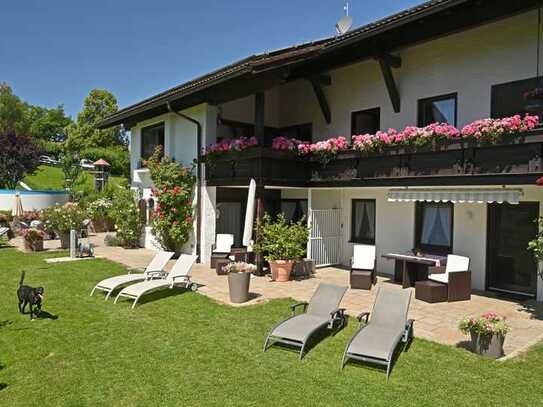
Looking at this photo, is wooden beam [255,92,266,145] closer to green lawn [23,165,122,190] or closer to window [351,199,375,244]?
window [351,199,375,244]

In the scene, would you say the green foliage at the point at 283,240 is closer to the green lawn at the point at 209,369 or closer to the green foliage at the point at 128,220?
the green lawn at the point at 209,369

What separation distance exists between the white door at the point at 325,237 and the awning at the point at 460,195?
Answer: 13.9ft

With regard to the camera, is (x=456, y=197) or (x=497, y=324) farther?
(x=456, y=197)

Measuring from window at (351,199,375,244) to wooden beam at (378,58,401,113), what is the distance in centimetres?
434

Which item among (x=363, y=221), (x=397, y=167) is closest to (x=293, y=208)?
(x=363, y=221)

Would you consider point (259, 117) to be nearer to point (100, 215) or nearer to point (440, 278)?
point (440, 278)

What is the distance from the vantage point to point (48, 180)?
57688 mm

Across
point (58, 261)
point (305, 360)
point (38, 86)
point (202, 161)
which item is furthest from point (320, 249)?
point (38, 86)

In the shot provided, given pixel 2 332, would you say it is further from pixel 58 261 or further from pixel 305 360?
pixel 58 261

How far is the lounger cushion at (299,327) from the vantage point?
27.6 feet

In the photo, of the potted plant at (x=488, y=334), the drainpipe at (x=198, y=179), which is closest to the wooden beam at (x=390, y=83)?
the drainpipe at (x=198, y=179)

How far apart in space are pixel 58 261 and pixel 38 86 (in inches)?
3410

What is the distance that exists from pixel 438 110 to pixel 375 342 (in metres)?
10.3

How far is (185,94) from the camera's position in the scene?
692 inches
